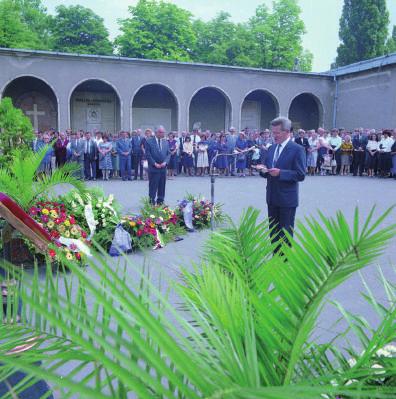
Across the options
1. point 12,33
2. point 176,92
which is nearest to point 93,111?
point 176,92

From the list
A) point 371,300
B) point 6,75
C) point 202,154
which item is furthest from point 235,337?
point 6,75

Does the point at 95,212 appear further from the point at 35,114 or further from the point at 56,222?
the point at 35,114

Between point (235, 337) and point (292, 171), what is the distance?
445 centimetres

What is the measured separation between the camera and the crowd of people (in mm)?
18312

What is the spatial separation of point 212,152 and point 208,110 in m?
10.9

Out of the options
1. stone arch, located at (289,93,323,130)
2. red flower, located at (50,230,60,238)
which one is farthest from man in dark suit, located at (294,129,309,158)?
red flower, located at (50,230,60,238)

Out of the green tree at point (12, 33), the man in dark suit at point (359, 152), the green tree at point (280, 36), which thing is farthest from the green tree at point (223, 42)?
the man in dark suit at point (359, 152)

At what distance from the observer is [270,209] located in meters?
5.30

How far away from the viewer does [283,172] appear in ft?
16.5

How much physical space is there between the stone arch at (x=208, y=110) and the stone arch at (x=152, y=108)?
5.24 ft

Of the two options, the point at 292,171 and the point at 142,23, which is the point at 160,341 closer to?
the point at 292,171

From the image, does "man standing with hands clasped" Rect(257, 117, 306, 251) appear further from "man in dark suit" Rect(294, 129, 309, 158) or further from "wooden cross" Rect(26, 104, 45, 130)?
"wooden cross" Rect(26, 104, 45, 130)

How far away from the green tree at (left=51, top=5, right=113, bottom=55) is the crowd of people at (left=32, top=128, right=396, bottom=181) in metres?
26.3

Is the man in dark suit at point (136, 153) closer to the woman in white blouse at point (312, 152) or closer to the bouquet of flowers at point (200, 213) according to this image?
the woman in white blouse at point (312, 152)
